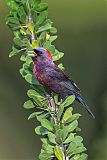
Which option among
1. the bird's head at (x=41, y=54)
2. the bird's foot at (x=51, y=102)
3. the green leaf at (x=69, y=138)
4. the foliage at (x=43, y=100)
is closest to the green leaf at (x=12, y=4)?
the foliage at (x=43, y=100)

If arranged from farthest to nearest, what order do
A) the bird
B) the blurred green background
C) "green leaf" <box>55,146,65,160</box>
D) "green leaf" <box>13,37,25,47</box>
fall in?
the blurred green background, the bird, "green leaf" <box>13,37,25,47</box>, "green leaf" <box>55,146,65,160</box>

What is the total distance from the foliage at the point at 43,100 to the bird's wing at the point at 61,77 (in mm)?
222

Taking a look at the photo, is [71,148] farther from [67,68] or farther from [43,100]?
[67,68]

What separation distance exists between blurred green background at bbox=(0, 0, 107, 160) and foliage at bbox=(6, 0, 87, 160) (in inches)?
147

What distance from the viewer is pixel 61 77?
1595mm

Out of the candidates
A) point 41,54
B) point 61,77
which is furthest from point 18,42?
point 61,77

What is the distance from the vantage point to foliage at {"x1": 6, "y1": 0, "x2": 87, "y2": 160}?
115cm

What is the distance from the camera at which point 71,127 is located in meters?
1.16

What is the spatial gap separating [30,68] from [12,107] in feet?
13.8

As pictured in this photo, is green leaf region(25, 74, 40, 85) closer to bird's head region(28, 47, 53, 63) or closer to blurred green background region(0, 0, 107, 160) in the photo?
bird's head region(28, 47, 53, 63)

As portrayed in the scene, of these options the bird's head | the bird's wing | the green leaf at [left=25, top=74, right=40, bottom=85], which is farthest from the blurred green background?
the green leaf at [left=25, top=74, right=40, bottom=85]

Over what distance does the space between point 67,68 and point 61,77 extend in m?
3.44

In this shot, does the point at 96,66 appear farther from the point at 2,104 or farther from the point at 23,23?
the point at 23,23

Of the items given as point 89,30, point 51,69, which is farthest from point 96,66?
point 51,69
